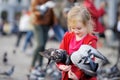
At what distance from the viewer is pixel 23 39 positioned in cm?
2247

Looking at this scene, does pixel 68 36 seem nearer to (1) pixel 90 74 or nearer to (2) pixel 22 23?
(1) pixel 90 74

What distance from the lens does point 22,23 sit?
16016 mm

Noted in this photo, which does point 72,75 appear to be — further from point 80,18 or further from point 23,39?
point 23,39

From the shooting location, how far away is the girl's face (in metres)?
4.98

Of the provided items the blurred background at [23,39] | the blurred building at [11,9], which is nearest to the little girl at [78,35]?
the blurred background at [23,39]

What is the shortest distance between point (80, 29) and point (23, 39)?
1757cm

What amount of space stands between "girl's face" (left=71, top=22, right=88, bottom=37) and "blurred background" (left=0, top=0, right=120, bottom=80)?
360cm

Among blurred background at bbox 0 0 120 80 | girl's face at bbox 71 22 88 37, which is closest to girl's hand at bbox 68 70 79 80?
girl's face at bbox 71 22 88 37

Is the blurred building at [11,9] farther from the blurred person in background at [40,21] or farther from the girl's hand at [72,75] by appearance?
the girl's hand at [72,75]

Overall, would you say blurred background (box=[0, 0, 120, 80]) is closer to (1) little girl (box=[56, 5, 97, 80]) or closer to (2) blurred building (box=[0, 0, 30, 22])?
(2) blurred building (box=[0, 0, 30, 22])

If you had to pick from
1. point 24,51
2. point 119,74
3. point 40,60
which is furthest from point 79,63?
point 24,51

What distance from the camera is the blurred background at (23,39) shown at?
33.4 feet

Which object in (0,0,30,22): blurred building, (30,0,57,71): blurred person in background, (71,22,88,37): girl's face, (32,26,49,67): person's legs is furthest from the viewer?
(0,0,30,22): blurred building

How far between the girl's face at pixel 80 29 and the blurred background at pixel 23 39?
11.8ft
